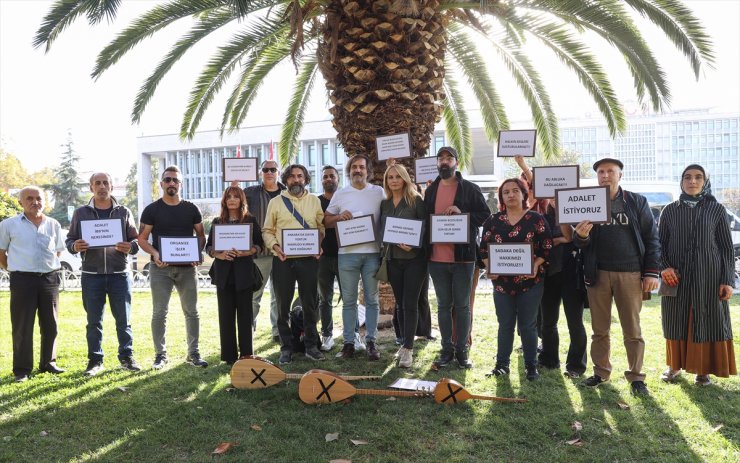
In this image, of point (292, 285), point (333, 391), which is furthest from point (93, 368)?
point (333, 391)

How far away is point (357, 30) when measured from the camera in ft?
24.1

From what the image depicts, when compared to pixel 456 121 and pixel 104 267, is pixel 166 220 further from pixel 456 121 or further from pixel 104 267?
pixel 456 121

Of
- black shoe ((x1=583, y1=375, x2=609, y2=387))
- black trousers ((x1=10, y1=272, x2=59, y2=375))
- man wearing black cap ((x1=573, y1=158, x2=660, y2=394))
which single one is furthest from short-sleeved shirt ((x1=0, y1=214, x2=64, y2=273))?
black shoe ((x1=583, y1=375, x2=609, y2=387))

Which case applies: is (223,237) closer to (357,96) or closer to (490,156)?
(357,96)

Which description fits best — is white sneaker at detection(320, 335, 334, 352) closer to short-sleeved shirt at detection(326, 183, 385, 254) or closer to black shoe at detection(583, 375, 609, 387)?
short-sleeved shirt at detection(326, 183, 385, 254)

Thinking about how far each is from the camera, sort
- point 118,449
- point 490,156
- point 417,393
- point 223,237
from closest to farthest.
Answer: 1. point 118,449
2. point 417,393
3. point 223,237
4. point 490,156

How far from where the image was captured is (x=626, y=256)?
515cm

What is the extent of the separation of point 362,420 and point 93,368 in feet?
11.1

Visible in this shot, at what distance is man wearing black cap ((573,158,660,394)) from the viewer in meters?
5.14

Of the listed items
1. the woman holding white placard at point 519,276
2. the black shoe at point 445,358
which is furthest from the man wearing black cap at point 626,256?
the black shoe at point 445,358

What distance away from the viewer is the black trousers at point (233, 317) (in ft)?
19.7

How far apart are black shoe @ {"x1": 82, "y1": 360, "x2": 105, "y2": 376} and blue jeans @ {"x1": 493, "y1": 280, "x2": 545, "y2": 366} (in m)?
4.28

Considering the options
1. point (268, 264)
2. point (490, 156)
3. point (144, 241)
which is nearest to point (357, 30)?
point (268, 264)

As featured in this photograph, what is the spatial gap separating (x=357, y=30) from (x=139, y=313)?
7183 mm
